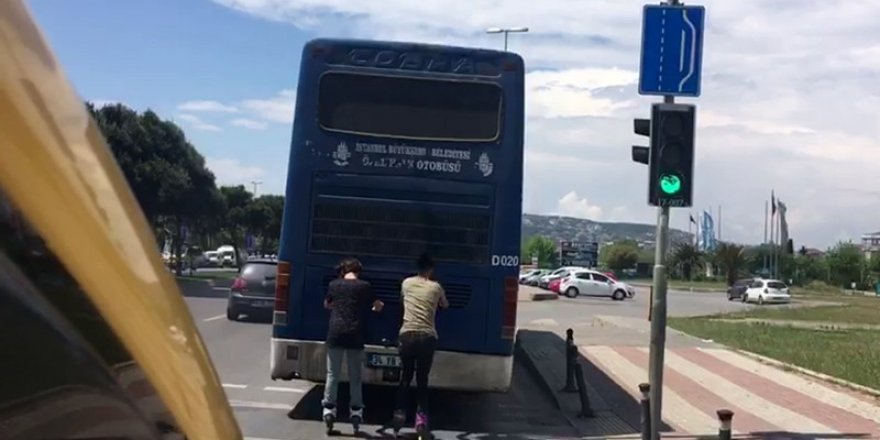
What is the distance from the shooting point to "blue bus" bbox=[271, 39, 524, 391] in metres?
10.3

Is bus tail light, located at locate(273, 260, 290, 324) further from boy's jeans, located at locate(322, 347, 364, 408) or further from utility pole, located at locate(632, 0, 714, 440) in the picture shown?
utility pole, located at locate(632, 0, 714, 440)

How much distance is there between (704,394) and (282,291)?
643cm

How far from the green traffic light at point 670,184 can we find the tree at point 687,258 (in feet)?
309

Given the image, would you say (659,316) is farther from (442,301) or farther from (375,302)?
(375,302)

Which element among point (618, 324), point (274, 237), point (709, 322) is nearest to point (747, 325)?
point (709, 322)

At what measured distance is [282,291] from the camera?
33.9 ft

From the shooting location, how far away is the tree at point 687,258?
338 ft

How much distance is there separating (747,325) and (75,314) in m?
28.8

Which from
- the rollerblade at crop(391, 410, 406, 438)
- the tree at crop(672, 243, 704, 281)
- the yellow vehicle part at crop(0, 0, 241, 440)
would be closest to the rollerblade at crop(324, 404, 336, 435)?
the rollerblade at crop(391, 410, 406, 438)

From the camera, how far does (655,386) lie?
10000mm

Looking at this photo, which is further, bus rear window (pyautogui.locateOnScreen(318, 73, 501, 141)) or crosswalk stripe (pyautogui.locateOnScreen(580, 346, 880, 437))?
crosswalk stripe (pyautogui.locateOnScreen(580, 346, 880, 437))

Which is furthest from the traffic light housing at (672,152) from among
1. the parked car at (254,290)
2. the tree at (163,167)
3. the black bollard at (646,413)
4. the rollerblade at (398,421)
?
the tree at (163,167)

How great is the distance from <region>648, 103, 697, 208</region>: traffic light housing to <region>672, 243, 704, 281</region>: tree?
94.2 meters

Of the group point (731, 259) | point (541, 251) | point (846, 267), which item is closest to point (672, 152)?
point (731, 259)
